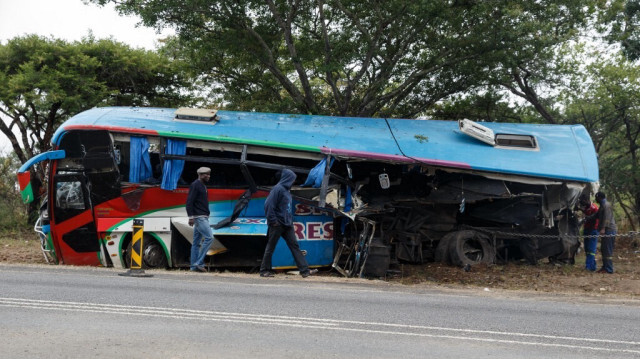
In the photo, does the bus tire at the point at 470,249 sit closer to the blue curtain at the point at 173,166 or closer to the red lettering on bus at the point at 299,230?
the red lettering on bus at the point at 299,230

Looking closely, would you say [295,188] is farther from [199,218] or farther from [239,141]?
[199,218]

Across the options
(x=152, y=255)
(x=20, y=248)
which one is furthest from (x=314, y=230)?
(x=20, y=248)

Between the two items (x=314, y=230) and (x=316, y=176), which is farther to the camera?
(x=314, y=230)

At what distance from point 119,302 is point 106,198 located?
4866 millimetres

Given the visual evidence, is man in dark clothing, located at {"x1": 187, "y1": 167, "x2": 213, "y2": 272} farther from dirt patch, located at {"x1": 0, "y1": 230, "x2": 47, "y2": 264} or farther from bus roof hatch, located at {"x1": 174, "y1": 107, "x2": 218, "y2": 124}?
dirt patch, located at {"x1": 0, "y1": 230, "x2": 47, "y2": 264}

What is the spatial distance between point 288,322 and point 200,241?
5.26 metres

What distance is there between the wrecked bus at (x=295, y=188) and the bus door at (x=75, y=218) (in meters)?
0.02

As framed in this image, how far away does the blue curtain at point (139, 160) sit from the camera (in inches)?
470

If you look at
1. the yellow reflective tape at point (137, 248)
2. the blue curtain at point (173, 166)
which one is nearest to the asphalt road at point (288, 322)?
the yellow reflective tape at point (137, 248)

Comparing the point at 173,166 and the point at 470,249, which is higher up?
the point at 173,166

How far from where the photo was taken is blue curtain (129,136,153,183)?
11945mm

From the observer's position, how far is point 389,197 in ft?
42.2

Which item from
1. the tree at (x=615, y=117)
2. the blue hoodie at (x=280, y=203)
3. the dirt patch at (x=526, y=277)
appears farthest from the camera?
the tree at (x=615, y=117)

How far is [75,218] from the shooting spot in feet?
39.4
